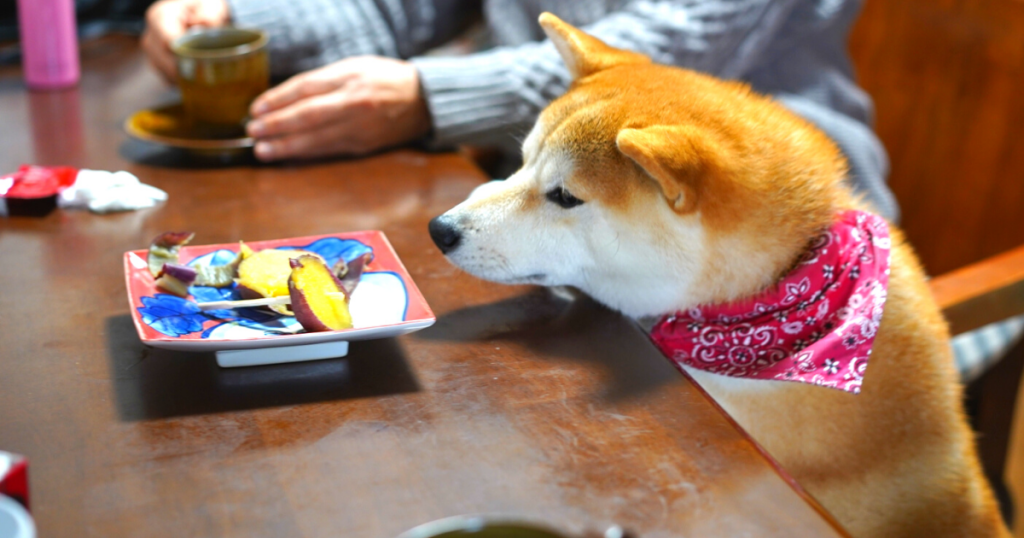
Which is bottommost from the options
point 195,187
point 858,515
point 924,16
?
point 858,515

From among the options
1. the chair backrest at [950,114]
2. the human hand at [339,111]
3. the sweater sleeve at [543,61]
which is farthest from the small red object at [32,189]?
the chair backrest at [950,114]

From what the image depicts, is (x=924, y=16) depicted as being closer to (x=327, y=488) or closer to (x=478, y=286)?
(x=478, y=286)

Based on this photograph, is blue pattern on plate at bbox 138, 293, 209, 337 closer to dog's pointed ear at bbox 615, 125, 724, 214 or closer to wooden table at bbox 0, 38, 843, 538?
wooden table at bbox 0, 38, 843, 538

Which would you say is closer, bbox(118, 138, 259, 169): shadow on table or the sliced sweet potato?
the sliced sweet potato

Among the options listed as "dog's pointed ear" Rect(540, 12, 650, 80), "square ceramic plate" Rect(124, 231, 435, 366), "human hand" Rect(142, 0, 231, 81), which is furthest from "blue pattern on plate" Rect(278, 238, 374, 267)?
"human hand" Rect(142, 0, 231, 81)

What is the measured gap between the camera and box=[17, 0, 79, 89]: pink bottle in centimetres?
130

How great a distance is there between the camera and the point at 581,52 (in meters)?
0.97

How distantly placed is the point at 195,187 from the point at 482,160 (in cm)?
55

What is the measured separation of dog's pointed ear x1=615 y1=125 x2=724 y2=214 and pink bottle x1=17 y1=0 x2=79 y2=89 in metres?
0.98

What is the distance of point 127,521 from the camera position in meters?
0.54

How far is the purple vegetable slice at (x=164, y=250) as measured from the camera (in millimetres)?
785

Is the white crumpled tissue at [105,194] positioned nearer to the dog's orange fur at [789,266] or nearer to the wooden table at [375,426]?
the wooden table at [375,426]

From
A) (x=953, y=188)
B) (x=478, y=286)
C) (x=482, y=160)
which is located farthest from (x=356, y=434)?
(x=953, y=188)

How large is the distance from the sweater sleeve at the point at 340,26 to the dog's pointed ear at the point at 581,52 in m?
0.54
